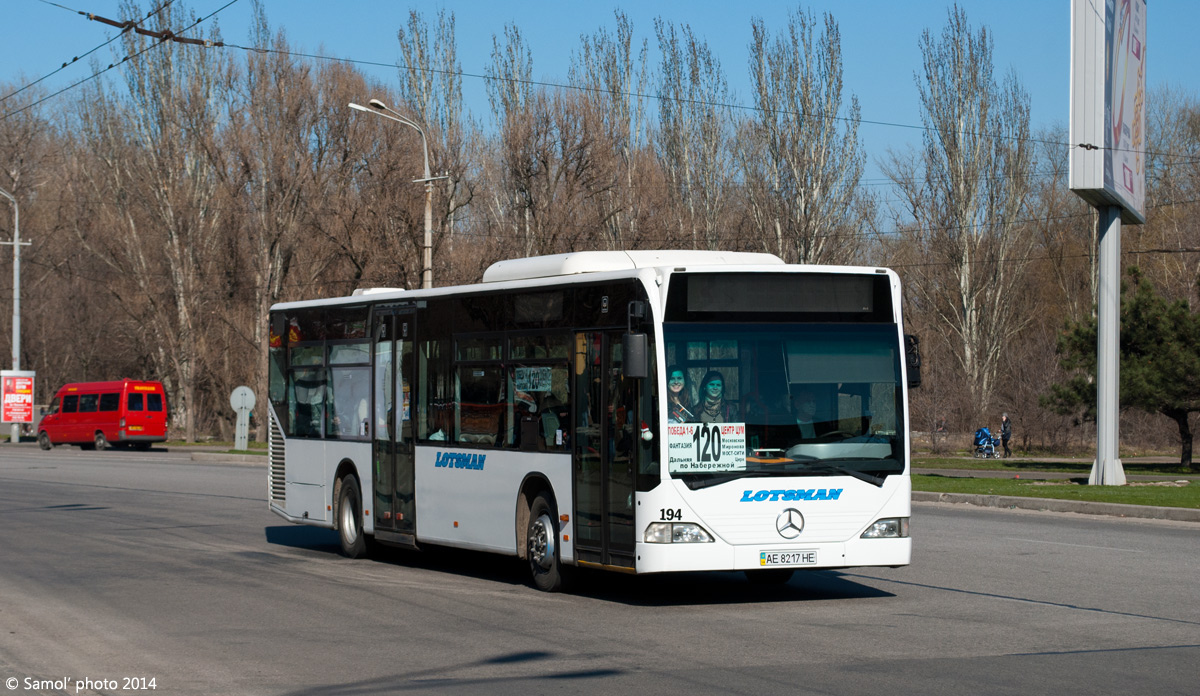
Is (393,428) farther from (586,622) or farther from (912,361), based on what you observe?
(912,361)

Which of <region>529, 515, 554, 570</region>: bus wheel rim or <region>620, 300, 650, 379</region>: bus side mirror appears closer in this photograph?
<region>620, 300, 650, 379</region>: bus side mirror

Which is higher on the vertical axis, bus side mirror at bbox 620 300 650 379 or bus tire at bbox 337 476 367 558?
bus side mirror at bbox 620 300 650 379

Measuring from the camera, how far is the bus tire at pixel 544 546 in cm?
1189

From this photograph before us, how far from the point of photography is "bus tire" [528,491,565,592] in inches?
468

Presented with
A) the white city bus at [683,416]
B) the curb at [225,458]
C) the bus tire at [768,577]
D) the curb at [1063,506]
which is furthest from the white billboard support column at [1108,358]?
A: the curb at [225,458]

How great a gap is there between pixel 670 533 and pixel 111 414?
44.7 metres

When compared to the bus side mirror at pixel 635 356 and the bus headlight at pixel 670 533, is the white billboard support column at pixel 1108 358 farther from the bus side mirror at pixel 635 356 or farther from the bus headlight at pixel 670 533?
the bus side mirror at pixel 635 356

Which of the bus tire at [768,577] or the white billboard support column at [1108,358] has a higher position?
the white billboard support column at [1108,358]

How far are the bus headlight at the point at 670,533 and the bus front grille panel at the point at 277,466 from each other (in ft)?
24.7

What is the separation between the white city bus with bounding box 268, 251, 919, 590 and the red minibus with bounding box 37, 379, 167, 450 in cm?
4077

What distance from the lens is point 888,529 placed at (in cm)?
1116

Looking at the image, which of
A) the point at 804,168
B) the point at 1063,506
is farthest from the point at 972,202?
the point at 1063,506

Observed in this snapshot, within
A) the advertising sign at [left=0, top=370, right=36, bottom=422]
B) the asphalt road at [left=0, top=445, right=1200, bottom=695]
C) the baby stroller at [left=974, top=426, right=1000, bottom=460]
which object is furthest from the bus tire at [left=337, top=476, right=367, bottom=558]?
the advertising sign at [left=0, top=370, right=36, bottom=422]

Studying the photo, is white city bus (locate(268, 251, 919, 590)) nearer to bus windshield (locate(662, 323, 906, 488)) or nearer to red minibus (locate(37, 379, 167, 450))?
bus windshield (locate(662, 323, 906, 488))
